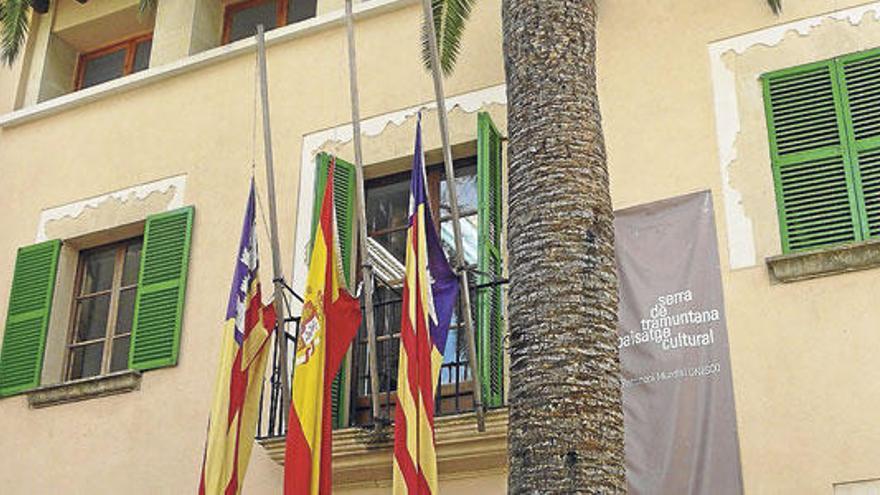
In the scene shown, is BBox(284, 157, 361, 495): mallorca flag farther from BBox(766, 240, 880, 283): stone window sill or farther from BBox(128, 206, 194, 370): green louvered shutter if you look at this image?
BBox(766, 240, 880, 283): stone window sill

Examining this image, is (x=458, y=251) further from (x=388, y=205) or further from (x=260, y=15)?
(x=260, y=15)

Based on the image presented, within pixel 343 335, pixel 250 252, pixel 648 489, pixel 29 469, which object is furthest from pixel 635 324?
pixel 29 469

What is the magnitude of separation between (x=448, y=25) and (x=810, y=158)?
333 centimetres

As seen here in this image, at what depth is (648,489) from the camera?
8.79 meters

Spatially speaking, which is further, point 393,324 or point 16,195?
point 16,195

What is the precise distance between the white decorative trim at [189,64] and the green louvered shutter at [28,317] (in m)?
1.62

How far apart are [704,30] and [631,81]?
27.3 inches

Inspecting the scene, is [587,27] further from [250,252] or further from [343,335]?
[250,252]

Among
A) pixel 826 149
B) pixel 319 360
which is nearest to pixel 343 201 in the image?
pixel 319 360

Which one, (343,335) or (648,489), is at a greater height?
(343,335)

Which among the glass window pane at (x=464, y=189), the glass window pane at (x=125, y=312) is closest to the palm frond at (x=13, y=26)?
the glass window pane at (x=125, y=312)

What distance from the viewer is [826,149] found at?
30.9 ft

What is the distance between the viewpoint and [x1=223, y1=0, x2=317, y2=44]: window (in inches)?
514

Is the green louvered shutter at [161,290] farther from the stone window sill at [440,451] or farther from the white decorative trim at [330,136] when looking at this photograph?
the stone window sill at [440,451]
